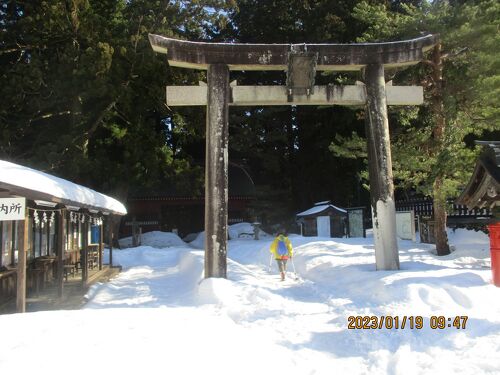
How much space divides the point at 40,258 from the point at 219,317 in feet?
23.2

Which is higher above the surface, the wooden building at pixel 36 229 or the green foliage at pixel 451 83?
the green foliage at pixel 451 83

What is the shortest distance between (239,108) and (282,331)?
27.0 m

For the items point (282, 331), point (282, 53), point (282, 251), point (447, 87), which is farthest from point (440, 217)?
point (282, 331)

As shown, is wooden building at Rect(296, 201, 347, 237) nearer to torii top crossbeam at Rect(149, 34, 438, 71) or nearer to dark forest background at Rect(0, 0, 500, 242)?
dark forest background at Rect(0, 0, 500, 242)

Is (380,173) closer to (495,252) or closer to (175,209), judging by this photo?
(495,252)

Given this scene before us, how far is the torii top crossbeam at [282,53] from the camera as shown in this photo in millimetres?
10727

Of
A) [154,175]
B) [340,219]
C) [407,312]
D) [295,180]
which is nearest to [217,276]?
[407,312]

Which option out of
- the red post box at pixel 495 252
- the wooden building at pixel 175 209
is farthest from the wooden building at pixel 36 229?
the wooden building at pixel 175 209

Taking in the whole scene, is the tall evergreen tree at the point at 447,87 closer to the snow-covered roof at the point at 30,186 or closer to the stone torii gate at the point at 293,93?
the stone torii gate at the point at 293,93

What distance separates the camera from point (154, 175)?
25.8 metres

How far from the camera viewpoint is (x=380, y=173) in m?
10.9

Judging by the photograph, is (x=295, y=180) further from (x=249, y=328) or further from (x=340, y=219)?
(x=249, y=328)

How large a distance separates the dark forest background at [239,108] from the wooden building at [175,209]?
4.66 feet

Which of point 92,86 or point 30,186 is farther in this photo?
point 92,86
